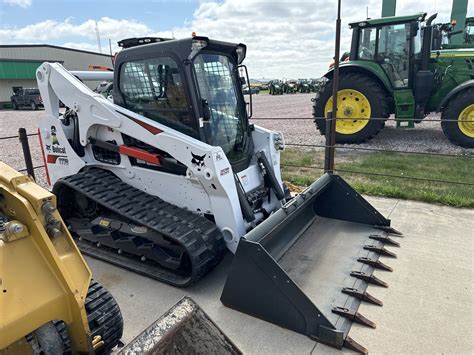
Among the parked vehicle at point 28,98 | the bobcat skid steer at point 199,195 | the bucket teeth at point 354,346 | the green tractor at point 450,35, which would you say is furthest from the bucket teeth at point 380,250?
the parked vehicle at point 28,98

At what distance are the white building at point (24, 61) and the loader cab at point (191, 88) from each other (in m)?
35.7

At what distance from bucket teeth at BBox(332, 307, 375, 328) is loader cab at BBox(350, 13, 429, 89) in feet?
24.5

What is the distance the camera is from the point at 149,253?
3543 mm

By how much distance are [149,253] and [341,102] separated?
7.09 metres

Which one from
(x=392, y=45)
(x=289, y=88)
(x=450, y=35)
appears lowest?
(x=289, y=88)

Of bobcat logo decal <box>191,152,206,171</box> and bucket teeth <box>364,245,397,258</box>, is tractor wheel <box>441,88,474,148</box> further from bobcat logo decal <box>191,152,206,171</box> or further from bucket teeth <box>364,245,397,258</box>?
bobcat logo decal <box>191,152,206,171</box>

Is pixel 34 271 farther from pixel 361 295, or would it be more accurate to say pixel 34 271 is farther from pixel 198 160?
pixel 361 295

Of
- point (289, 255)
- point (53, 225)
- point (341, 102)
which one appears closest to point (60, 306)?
point (53, 225)

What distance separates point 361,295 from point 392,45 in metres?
7.69

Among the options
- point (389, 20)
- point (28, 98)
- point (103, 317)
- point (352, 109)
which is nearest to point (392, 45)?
point (389, 20)

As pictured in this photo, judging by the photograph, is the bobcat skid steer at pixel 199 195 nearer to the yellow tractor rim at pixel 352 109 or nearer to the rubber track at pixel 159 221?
the rubber track at pixel 159 221

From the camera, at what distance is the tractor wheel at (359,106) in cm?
870

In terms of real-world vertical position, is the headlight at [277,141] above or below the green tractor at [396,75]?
below

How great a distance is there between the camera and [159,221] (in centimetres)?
343
